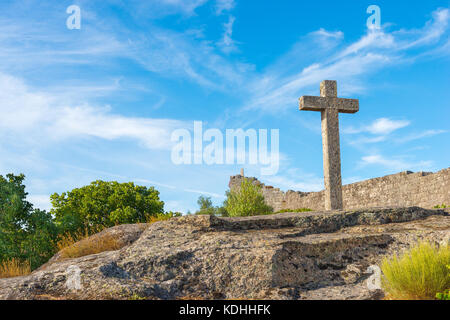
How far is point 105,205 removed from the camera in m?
14.9

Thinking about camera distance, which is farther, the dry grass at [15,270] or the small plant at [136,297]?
the dry grass at [15,270]

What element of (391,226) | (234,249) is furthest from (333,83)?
(234,249)

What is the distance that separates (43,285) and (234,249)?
2495 millimetres

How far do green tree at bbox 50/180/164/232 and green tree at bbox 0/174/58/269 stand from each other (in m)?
1.30

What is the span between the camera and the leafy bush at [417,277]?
197 inches

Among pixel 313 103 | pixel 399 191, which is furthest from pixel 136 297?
pixel 399 191

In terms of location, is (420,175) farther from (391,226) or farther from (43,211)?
(43,211)

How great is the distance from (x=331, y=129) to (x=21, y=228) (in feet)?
31.9

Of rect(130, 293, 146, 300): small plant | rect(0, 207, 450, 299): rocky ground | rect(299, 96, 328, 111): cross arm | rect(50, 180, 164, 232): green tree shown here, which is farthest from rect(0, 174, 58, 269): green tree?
rect(299, 96, 328, 111): cross arm

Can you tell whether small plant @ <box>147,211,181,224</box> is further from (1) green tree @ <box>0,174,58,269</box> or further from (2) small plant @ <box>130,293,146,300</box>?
(2) small plant @ <box>130,293,146,300</box>

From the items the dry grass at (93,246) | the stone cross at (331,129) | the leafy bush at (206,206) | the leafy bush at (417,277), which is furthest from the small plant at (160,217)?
the leafy bush at (206,206)

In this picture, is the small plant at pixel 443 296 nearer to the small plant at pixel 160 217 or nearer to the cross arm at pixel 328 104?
the small plant at pixel 160 217

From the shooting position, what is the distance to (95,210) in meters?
14.6

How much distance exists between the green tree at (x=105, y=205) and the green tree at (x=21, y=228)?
4.27 ft
